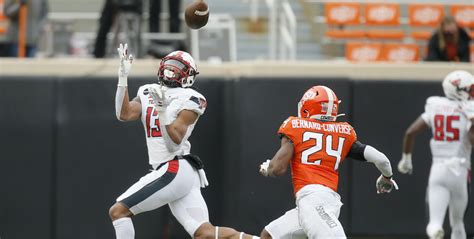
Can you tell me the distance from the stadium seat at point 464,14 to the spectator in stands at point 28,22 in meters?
5.74

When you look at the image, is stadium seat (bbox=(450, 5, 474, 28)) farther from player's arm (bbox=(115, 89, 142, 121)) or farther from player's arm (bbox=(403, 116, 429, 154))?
player's arm (bbox=(115, 89, 142, 121))

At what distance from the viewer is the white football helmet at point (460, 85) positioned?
1030cm

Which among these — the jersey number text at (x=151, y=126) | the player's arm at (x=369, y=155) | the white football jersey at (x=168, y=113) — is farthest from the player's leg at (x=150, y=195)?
the player's arm at (x=369, y=155)

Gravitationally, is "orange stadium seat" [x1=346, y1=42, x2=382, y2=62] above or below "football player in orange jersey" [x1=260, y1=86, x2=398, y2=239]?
above

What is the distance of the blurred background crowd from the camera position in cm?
1237

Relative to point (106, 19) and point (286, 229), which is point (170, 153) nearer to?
point (286, 229)

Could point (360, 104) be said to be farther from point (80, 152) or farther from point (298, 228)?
point (298, 228)

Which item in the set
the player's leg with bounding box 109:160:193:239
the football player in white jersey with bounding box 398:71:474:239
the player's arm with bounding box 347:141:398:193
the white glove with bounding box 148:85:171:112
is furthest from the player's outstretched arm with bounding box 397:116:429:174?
the white glove with bounding box 148:85:171:112

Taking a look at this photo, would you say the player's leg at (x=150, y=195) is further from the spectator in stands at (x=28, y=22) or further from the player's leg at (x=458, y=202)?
the spectator in stands at (x=28, y=22)

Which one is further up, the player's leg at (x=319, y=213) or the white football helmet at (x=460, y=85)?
the white football helmet at (x=460, y=85)

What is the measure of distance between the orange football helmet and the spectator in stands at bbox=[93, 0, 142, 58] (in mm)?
4689

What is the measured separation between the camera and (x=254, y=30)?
15.1 meters

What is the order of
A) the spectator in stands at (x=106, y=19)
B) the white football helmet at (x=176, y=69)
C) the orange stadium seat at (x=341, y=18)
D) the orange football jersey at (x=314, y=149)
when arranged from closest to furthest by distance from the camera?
the orange football jersey at (x=314, y=149) < the white football helmet at (x=176, y=69) < the spectator in stands at (x=106, y=19) < the orange stadium seat at (x=341, y=18)

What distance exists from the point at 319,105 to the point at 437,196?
9.66ft
